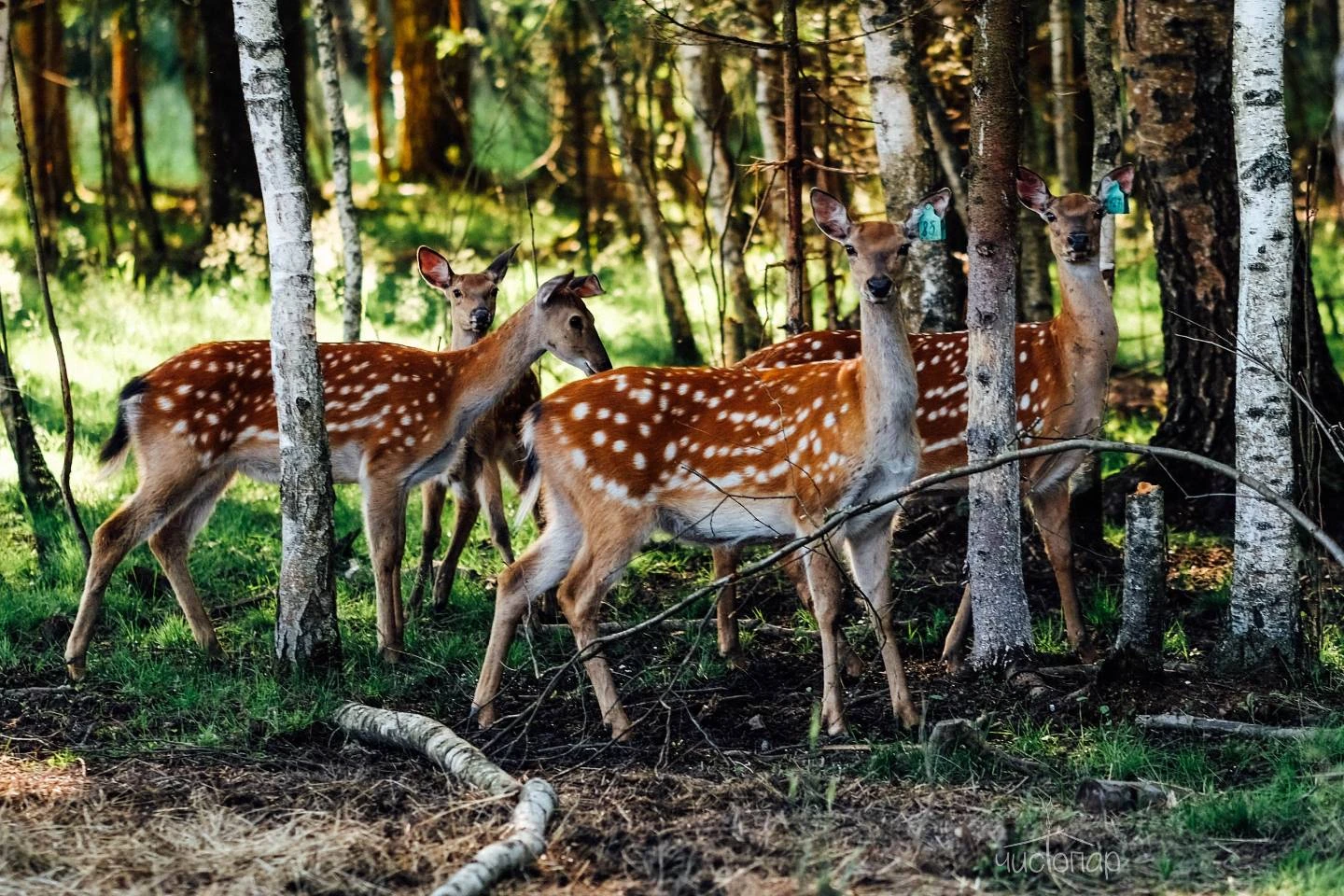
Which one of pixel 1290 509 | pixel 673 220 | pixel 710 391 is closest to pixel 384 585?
pixel 710 391

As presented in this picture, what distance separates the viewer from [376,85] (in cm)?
1792

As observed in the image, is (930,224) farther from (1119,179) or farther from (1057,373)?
(1119,179)

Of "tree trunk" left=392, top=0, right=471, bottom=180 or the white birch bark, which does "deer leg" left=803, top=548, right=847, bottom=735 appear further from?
"tree trunk" left=392, top=0, right=471, bottom=180

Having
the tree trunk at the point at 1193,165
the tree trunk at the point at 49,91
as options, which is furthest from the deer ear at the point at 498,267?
the tree trunk at the point at 49,91

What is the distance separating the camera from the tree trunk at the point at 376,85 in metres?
16.8

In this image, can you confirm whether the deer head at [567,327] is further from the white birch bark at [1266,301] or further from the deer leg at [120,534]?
the white birch bark at [1266,301]

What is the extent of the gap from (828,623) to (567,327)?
2.19 meters

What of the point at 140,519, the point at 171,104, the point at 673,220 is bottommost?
the point at 140,519

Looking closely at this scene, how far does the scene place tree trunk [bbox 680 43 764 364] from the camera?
9.88 meters

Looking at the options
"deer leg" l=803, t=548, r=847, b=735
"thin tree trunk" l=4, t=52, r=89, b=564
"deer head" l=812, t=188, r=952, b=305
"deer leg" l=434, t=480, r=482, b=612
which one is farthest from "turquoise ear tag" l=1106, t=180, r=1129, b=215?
"thin tree trunk" l=4, t=52, r=89, b=564

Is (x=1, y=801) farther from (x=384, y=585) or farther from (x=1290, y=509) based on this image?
(x=1290, y=509)

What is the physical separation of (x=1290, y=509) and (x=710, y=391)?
2.26 meters

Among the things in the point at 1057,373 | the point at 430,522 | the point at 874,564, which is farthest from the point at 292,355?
the point at 1057,373

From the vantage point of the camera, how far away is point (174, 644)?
6715mm
